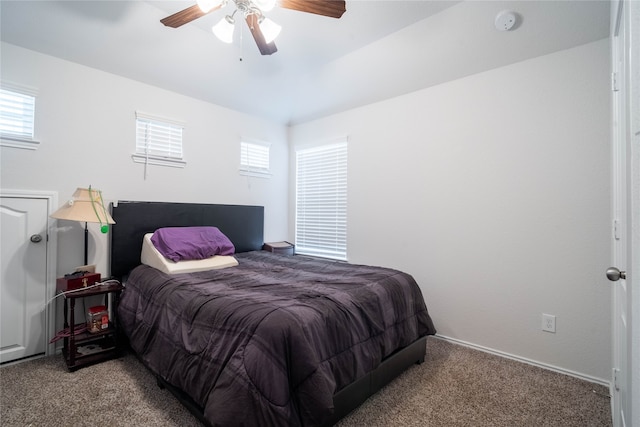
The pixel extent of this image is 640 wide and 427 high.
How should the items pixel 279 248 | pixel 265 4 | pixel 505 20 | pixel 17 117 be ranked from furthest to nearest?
pixel 279 248 → pixel 17 117 → pixel 505 20 → pixel 265 4

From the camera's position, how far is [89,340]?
8.16 feet

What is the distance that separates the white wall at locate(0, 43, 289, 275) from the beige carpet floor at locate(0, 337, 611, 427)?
1.00m

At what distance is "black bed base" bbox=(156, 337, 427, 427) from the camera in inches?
64.5

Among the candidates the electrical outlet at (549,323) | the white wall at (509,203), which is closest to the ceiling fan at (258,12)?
the white wall at (509,203)

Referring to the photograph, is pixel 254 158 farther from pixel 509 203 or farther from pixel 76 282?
pixel 509 203

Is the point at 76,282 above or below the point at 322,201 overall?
below

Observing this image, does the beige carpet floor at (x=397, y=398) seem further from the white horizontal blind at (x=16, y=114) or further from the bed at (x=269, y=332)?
the white horizontal blind at (x=16, y=114)

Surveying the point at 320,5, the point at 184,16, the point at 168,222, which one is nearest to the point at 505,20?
the point at 320,5

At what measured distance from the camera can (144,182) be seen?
3146mm

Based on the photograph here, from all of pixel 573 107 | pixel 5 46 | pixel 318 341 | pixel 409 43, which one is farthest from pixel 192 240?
pixel 573 107

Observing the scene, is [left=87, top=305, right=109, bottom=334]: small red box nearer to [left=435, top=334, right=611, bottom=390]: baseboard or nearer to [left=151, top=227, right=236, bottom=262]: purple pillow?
[left=151, top=227, right=236, bottom=262]: purple pillow

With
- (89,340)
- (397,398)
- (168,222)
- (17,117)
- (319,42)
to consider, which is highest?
(319,42)

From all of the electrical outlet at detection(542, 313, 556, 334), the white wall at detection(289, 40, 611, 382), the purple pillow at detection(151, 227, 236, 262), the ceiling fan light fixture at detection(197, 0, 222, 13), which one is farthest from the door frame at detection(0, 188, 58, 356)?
the electrical outlet at detection(542, 313, 556, 334)

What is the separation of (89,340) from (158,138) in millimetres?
2068
